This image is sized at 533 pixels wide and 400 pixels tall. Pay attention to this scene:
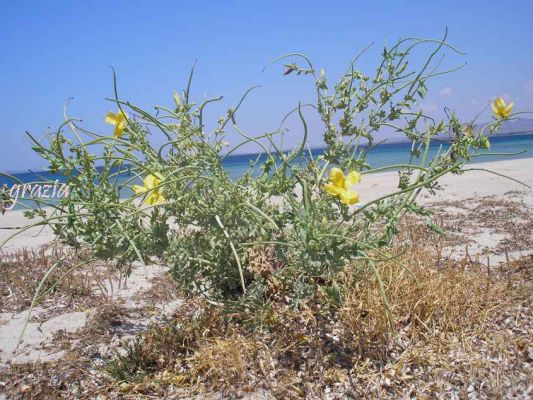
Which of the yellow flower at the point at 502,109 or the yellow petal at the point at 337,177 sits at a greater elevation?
the yellow flower at the point at 502,109

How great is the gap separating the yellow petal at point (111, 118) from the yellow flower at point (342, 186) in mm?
870

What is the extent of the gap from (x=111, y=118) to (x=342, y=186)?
921mm

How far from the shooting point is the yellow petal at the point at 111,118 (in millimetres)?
1763

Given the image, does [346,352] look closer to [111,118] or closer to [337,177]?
[337,177]

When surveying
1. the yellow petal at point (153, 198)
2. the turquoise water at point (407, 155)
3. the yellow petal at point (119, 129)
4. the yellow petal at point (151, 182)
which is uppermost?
the yellow petal at point (119, 129)

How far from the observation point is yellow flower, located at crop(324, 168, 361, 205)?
4.42ft

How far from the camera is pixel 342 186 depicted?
4.64 feet

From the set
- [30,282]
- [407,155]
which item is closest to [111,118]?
[30,282]

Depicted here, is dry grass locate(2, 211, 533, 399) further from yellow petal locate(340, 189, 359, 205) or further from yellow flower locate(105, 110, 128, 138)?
yellow flower locate(105, 110, 128, 138)

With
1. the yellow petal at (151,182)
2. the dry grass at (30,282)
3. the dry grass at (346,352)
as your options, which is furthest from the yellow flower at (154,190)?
the dry grass at (30,282)

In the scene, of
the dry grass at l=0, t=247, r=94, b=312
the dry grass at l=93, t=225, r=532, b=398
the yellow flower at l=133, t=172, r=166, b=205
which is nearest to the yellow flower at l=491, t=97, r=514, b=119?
the dry grass at l=93, t=225, r=532, b=398

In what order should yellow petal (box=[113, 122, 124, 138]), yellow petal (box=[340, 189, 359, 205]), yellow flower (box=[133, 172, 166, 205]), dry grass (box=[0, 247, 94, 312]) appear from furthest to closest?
dry grass (box=[0, 247, 94, 312]) < yellow petal (box=[113, 122, 124, 138]) < yellow flower (box=[133, 172, 166, 205]) < yellow petal (box=[340, 189, 359, 205])

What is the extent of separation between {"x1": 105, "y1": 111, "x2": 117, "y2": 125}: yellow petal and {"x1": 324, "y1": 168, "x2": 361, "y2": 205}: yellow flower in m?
0.87

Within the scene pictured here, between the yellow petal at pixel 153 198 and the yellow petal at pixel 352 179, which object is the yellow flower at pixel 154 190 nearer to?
the yellow petal at pixel 153 198
